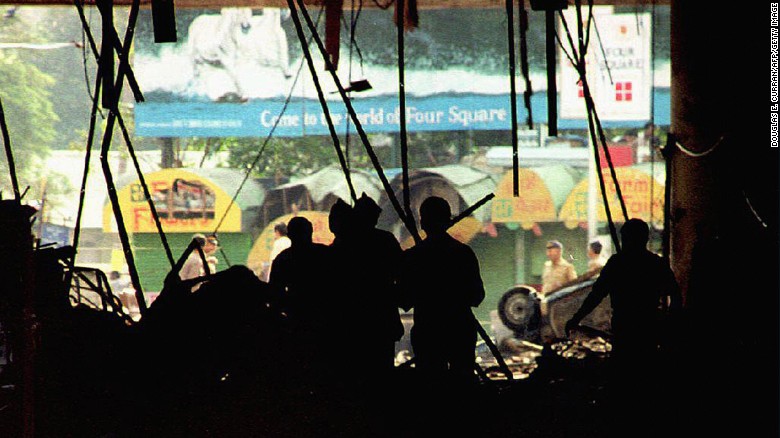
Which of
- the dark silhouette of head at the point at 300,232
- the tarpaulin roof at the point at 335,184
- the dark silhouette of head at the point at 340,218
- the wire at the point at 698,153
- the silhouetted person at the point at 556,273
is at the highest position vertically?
the wire at the point at 698,153

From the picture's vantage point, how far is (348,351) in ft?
19.6

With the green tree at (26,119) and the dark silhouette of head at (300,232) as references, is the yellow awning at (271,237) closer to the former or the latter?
the green tree at (26,119)

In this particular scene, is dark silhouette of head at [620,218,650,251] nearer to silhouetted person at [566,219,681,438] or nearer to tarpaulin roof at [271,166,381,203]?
silhouetted person at [566,219,681,438]

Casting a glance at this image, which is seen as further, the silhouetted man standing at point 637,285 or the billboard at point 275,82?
the billboard at point 275,82

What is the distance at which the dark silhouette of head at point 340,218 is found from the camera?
20.2 ft

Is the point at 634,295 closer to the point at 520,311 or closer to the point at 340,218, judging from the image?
the point at 340,218

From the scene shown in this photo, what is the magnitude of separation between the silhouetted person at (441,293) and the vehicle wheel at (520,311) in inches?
260

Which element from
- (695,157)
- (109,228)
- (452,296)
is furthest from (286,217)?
(452,296)

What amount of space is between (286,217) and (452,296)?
10086 millimetres

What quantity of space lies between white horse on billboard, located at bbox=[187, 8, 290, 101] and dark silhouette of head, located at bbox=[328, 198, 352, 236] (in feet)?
34.0

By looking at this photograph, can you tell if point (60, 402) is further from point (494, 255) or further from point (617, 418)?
point (494, 255)

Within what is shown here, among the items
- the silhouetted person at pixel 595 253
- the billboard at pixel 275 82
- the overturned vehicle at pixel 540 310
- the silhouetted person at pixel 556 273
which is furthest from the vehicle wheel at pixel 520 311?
the billboard at pixel 275 82

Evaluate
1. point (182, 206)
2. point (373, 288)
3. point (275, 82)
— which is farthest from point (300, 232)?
point (275, 82)

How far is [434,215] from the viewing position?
6125 mm
